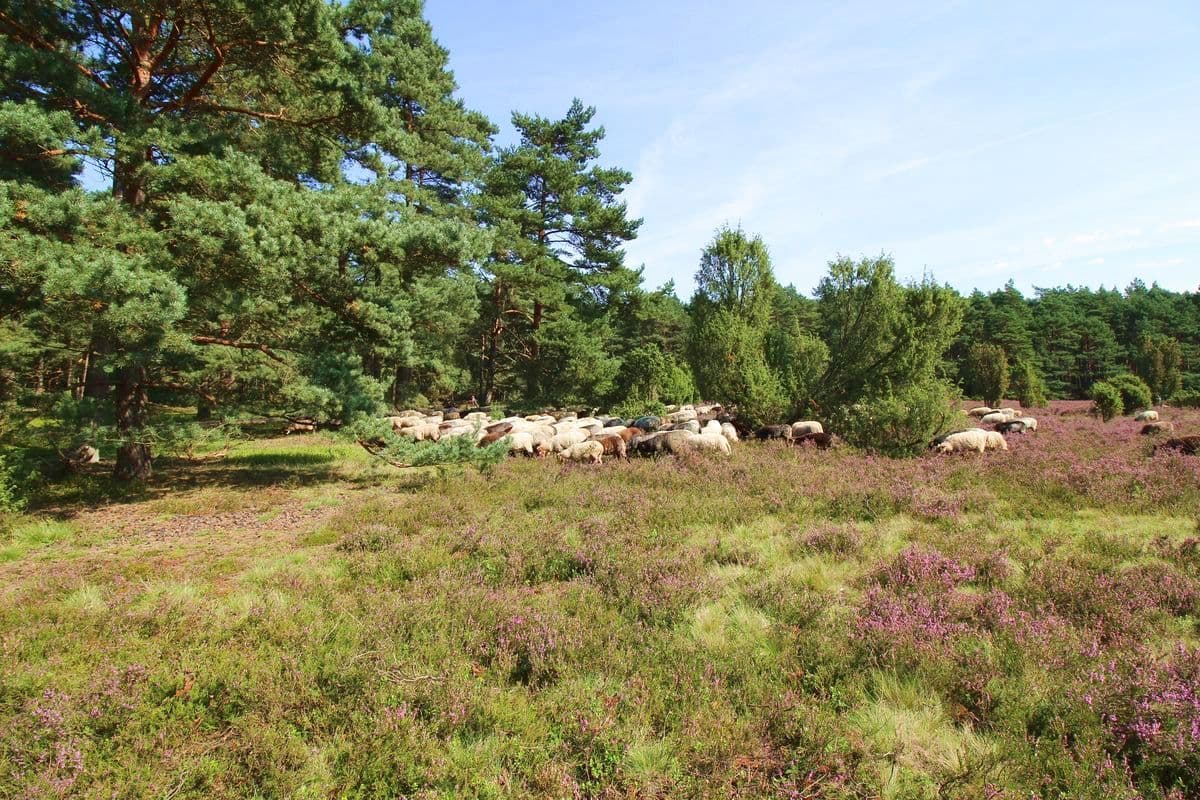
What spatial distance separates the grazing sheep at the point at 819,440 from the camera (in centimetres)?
1441

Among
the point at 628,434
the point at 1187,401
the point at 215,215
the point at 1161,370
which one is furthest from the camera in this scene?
the point at 1161,370

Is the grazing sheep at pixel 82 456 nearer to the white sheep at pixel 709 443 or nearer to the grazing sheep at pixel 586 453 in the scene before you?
the grazing sheep at pixel 586 453

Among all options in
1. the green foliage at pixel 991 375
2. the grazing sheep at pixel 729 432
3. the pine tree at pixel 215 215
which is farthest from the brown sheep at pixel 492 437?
the green foliage at pixel 991 375

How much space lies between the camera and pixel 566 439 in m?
16.1

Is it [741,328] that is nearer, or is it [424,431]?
[741,328]

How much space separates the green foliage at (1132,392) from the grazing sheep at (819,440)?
24.5m

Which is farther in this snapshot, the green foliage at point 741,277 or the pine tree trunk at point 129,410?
the green foliage at point 741,277

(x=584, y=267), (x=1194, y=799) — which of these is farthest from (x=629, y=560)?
(x=584, y=267)

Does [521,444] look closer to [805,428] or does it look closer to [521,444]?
[521,444]

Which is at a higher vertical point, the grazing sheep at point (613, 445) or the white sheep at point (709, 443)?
the white sheep at point (709, 443)

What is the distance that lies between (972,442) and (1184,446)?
430cm

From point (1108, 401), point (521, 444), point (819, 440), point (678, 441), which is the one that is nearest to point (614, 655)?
point (678, 441)

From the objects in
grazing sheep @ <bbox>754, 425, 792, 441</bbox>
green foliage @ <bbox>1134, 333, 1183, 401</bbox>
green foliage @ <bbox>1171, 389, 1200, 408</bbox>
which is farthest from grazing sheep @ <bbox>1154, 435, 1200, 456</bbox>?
green foliage @ <bbox>1134, 333, 1183, 401</bbox>

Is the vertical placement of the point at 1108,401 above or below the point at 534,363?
below
